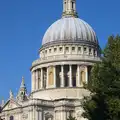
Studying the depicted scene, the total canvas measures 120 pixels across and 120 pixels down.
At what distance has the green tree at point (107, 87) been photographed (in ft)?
184

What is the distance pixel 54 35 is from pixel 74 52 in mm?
7014

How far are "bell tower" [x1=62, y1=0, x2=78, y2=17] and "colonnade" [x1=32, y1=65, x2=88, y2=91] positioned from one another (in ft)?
52.9

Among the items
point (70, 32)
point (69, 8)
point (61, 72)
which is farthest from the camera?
point (69, 8)

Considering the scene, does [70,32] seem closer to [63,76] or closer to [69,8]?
[69,8]

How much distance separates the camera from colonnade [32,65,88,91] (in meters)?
114

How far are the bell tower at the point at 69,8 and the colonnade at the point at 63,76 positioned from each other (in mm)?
16112

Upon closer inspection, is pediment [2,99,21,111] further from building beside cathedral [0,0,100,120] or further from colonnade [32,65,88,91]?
colonnade [32,65,88,91]

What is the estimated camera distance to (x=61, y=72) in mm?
114625

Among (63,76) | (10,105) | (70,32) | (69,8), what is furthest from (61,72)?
(69,8)

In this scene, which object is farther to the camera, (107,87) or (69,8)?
(69,8)

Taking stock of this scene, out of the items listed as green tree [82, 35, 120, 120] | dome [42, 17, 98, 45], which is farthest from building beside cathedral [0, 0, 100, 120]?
green tree [82, 35, 120, 120]

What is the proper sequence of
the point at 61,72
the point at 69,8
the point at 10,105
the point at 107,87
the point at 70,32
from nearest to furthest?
1. the point at 107,87
2. the point at 10,105
3. the point at 61,72
4. the point at 70,32
5. the point at 69,8

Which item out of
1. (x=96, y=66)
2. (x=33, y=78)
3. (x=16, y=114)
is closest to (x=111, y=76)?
(x=96, y=66)

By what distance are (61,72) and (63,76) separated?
3.90 ft
